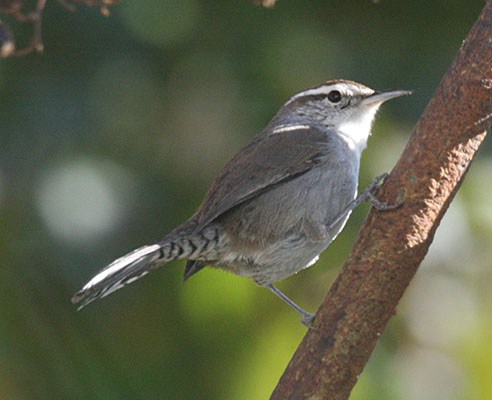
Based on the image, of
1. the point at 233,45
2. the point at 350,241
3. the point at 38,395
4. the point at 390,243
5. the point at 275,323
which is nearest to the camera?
the point at 390,243

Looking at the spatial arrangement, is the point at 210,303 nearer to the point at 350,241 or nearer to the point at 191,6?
the point at 350,241

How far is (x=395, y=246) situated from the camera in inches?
111

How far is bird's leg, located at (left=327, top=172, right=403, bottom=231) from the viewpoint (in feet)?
9.45

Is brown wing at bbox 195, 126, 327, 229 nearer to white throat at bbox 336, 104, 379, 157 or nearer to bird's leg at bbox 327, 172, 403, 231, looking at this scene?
white throat at bbox 336, 104, 379, 157

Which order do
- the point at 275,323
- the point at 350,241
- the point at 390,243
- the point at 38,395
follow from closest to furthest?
the point at 390,243 < the point at 38,395 < the point at 275,323 < the point at 350,241

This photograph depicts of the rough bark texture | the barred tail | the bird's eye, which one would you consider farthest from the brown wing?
the rough bark texture

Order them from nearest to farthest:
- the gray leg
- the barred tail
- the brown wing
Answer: the barred tail < the brown wing < the gray leg

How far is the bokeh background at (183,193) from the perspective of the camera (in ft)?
13.4

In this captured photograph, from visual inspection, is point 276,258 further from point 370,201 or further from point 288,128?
point 370,201

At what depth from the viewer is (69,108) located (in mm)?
4742

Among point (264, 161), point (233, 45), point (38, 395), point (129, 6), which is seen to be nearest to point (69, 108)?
point (129, 6)

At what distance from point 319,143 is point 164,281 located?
131cm

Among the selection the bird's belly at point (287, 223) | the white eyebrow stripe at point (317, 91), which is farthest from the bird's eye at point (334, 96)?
the bird's belly at point (287, 223)

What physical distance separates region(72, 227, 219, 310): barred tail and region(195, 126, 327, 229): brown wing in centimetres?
13
